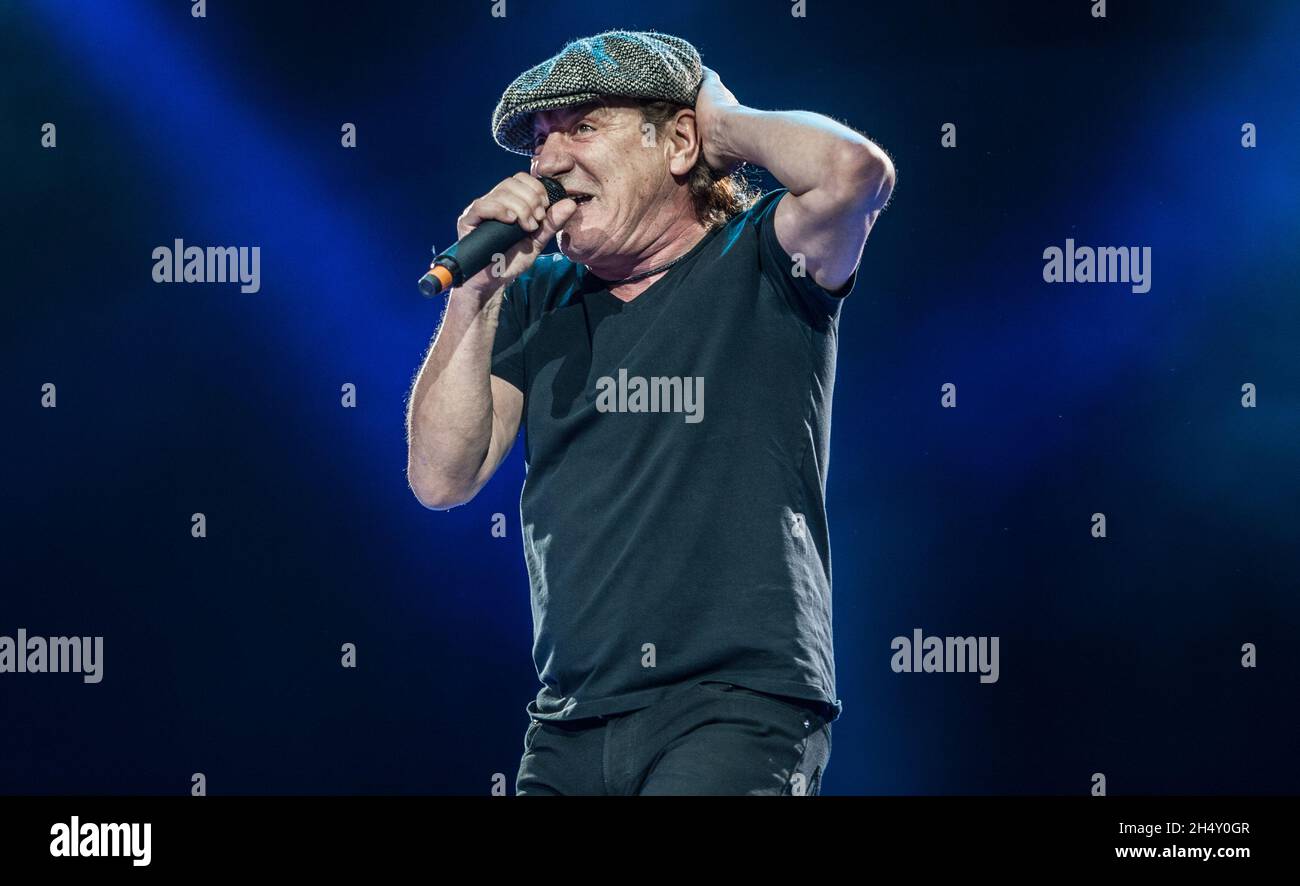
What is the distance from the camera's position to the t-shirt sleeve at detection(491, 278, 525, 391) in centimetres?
226

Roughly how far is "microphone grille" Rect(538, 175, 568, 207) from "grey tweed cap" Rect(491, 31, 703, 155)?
13 centimetres

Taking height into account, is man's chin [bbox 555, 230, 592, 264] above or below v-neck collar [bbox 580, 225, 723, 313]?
above

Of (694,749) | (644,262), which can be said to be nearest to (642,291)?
(644,262)

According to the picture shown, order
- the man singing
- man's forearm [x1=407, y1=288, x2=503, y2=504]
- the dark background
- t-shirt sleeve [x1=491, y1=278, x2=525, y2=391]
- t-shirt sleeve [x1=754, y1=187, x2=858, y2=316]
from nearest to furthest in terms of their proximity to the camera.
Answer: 1. the man singing
2. t-shirt sleeve [x1=754, y1=187, x2=858, y2=316]
3. man's forearm [x1=407, y1=288, x2=503, y2=504]
4. t-shirt sleeve [x1=491, y1=278, x2=525, y2=391]
5. the dark background

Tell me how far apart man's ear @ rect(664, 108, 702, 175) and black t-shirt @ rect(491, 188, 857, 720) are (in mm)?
172

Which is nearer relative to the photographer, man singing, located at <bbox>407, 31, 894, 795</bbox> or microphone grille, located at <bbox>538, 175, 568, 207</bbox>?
man singing, located at <bbox>407, 31, 894, 795</bbox>

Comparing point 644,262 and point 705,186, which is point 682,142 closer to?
point 705,186

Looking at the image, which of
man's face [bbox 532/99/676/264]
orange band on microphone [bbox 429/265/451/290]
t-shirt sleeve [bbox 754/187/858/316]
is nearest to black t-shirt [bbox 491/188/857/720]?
t-shirt sleeve [bbox 754/187/858/316]

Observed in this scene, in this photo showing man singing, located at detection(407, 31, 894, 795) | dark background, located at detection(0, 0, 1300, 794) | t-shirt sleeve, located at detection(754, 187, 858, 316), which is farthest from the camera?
dark background, located at detection(0, 0, 1300, 794)

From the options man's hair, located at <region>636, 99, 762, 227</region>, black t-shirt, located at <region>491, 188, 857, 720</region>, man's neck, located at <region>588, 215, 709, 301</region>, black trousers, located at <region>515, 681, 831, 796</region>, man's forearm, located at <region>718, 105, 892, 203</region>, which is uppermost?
man's hair, located at <region>636, 99, 762, 227</region>

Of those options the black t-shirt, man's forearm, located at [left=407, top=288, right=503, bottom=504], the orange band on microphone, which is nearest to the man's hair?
the black t-shirt

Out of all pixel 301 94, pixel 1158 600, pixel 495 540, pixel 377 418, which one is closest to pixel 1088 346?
pixel 1158 600

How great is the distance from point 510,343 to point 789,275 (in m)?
0.51

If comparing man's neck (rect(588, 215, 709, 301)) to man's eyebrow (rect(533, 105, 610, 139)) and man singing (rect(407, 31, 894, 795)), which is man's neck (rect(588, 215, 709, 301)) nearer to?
man singing (rect(407, 31, 894, 795))
